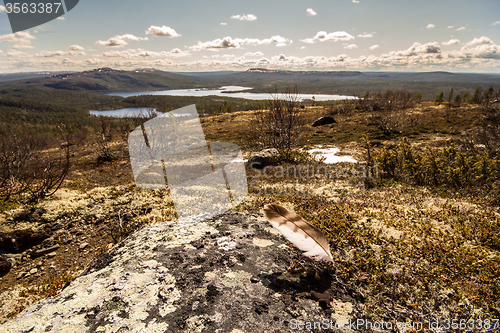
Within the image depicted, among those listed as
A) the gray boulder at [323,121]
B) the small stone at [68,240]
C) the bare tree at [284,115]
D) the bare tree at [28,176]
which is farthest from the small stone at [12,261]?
the gray boulder at [323,121]

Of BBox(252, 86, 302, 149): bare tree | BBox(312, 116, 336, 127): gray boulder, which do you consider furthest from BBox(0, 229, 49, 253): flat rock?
BBox(312, 116, 336, 127): gray boulder

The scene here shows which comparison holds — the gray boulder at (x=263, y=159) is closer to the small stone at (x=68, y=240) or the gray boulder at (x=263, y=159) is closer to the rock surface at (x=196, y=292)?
the small stone at (x=68, y=240)

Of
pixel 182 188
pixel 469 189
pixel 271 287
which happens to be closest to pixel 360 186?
pixel 469 189

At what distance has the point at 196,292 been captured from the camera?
190 centimetres

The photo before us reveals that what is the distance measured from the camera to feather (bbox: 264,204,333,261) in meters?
2.27

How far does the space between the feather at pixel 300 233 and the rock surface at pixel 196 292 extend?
0.16 meters

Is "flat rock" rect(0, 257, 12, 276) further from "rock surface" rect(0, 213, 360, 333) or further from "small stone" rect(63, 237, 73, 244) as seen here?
"rock surface" rect(0, 213, 360, 333)

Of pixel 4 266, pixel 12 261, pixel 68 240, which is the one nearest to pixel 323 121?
pixel 68 240

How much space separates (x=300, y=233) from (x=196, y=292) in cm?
121

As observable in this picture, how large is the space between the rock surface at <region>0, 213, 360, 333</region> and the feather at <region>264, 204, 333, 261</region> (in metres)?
0.16

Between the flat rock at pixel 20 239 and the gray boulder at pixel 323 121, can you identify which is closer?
the flat rock at pixel 20 239

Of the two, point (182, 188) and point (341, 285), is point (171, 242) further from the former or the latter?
point (182, 188)

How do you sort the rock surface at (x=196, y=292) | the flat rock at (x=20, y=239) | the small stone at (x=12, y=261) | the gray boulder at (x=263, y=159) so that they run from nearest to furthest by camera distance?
the rock surface at (x=196, y=292) < the small stone at (x=12, y=261) < the flat rock at (x=20, y=239) < the gray boulder at (x=263, y=159)

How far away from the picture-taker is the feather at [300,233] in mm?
2271
